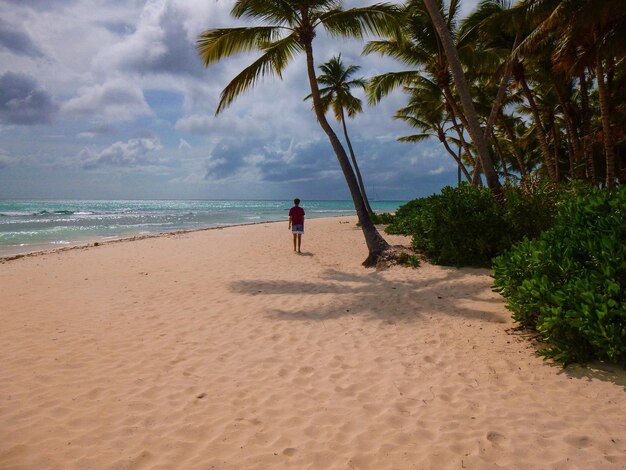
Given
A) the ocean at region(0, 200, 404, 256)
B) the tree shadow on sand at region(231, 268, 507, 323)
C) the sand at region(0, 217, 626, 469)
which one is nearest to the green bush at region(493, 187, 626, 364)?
the sand at region(0, 217, 626, 469)

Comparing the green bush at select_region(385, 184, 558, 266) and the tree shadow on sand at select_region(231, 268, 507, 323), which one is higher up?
the green bush at select_region(385, 184, 558, 266)

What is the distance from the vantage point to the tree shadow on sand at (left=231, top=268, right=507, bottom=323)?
20.6ft

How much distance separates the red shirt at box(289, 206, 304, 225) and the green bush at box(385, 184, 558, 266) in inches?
189

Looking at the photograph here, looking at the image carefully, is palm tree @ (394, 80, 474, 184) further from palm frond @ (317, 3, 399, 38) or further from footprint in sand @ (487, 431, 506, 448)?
footprint in sand @ (487, 431, 506, 448)

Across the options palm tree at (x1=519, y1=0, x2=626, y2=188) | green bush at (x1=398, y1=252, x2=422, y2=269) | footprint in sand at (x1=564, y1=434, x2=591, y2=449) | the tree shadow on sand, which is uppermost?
palm tree at (x1=519, y1=0, x2=626, y2=188)

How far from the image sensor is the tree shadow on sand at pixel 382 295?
6273 millimetres

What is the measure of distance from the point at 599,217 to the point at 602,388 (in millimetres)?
2189

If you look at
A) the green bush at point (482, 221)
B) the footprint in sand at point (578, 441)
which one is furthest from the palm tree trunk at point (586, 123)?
the footprint in sand at point (578, 441)

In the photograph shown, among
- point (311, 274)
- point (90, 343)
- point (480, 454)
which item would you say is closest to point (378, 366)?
point (480, 454)

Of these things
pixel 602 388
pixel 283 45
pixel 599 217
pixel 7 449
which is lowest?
pixel 7 449

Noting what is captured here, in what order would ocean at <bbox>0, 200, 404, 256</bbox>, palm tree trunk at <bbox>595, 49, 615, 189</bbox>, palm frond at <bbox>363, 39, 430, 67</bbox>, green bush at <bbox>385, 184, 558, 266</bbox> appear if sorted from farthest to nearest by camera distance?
ocean at <bbox>0, 200, 404, 256</bbox>, palm frond at <bbox>363, 39, 430, 67</bbox>, palm tree trunk at <bbox>595, 49, 615, 189</bbox>, green bush at <bbox>385, 184, 558, 266</bbox>

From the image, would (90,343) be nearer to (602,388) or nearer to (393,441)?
(393,441)

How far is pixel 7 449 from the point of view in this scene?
9.49ft

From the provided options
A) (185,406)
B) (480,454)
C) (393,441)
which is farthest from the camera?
(185,406)
